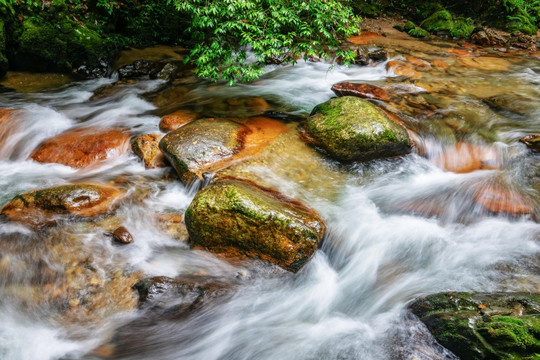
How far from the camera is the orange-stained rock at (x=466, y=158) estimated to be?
5.79 metres

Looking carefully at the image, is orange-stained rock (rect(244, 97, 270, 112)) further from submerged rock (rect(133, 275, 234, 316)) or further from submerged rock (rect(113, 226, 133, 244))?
submerged rock (rect(133, 275, 234, 316))

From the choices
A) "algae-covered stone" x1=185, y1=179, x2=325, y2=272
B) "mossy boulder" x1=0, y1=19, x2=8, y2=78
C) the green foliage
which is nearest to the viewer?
"algae-covered stone" x1=185, y1=179, x2=325, y2=272

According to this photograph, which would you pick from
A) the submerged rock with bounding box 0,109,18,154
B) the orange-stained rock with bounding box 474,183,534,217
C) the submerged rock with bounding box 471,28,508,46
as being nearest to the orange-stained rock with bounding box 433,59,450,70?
the submerged rock with bounding box 471,28,508,46

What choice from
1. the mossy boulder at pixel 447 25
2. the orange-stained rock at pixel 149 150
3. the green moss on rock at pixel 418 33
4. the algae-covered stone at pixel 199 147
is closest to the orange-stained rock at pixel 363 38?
the green moss on rock at pixel 418 33

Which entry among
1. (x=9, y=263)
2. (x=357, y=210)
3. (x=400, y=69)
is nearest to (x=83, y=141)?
(x=9, y=263)

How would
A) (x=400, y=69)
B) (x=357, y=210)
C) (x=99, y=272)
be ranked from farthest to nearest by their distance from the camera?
(x=400, y=69)
(x=357, y=210)
(x=99, y=272)

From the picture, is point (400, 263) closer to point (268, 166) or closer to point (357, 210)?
point (357, 210)

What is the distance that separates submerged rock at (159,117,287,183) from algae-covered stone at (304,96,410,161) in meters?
0.96

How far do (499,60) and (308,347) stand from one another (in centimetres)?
1282

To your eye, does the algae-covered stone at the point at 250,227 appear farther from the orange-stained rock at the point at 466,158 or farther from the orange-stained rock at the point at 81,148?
the orange-stained rock at the point at 466,158

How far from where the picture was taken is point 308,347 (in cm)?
→ 330

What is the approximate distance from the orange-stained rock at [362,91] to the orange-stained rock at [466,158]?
6.77 ft

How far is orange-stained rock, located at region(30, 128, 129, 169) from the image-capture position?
5.82 m

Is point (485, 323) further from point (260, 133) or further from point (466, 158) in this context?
point (260, 133)
